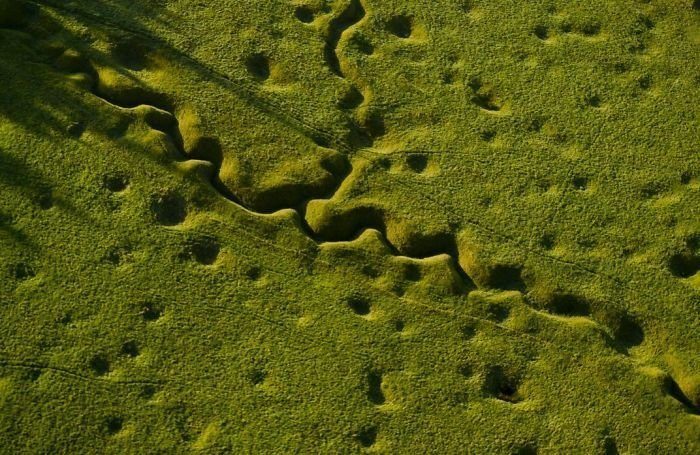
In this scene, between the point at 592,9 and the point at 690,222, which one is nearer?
the point at 690,222

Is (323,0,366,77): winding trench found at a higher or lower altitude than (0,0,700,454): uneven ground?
higher

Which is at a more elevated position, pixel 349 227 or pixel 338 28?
pixel 338 28

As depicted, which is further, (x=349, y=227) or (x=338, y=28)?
(x=338, y=28)

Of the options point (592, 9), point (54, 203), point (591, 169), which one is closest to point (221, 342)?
point (54, 203)

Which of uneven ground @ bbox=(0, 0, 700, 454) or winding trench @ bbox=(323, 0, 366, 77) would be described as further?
winding trench @ bbox=(323, 0, 366, 77)

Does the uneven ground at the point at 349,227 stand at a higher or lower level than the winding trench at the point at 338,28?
lower

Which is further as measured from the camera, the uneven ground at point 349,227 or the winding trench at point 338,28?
the winding trench at point 338,28

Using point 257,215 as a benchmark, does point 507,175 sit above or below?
above

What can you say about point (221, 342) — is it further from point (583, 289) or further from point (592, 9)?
point (592, 9)
